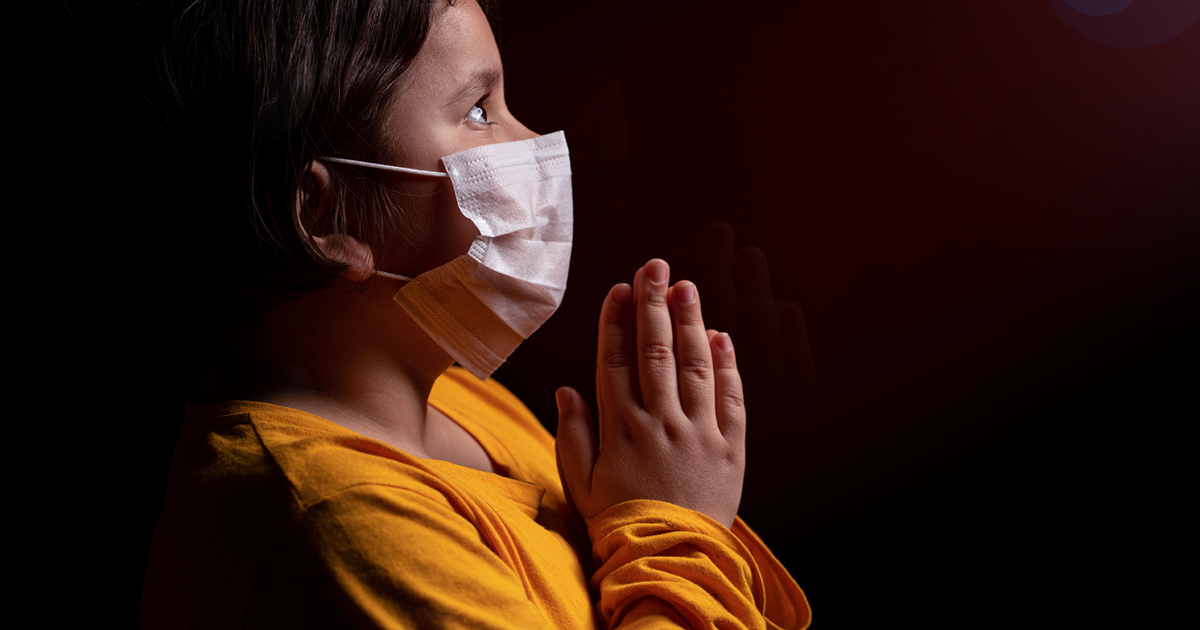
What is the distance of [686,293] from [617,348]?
10cm

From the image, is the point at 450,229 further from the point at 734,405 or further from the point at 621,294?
the point at 734,405

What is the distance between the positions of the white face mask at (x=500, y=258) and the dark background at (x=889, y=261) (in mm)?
107

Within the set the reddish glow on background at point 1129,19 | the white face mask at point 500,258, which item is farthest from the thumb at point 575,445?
the reddish glow on background at point 1129,19

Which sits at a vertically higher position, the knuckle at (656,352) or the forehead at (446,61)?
the forehead at (446,61)

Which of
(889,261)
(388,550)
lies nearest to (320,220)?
(388,550)

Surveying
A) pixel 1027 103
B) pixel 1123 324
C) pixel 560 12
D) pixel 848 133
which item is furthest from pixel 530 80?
pixel 1123 324

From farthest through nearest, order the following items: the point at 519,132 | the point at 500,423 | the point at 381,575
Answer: the point at 500,423 → the point at 519,132 → the point at 381,575

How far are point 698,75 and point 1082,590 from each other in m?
0.72

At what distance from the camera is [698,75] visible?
79 centimetres

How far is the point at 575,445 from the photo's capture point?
0.80 metres

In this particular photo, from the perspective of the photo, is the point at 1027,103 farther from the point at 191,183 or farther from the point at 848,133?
the point at 191,183

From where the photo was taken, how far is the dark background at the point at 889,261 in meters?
0.68

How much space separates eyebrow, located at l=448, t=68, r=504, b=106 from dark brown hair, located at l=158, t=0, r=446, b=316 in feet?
A: 0.19

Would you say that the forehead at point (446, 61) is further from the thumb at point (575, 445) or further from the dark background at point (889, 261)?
the thumb at point (575, 445)
